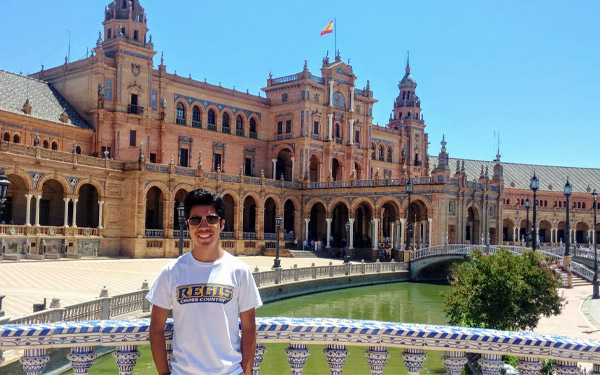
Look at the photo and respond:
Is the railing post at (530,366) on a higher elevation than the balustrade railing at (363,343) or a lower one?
lower

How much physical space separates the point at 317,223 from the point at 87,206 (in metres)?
23.1

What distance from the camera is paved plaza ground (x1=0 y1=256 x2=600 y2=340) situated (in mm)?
19766

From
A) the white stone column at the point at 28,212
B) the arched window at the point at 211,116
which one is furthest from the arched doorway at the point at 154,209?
→ the white stone column at the point at 28,212

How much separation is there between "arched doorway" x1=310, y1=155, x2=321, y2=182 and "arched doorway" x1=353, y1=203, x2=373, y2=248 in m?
5.40

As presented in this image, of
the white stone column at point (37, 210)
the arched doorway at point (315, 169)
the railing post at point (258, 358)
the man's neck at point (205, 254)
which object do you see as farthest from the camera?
the arched doorway at point (315, 169)

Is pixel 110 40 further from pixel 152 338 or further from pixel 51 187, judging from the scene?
pixel 152 338

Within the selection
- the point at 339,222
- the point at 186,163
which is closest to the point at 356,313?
the point at 186,163

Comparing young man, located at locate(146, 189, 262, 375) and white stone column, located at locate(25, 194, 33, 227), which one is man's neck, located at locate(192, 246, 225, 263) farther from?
white stone column, located at locate(25, 194, 33, 227)

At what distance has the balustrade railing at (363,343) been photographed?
4.72 metres

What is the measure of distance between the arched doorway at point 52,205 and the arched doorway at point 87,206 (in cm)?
214

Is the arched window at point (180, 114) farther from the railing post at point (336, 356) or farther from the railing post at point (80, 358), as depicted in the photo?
the railing post at point (336, 356)

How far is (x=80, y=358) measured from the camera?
15.7 feet

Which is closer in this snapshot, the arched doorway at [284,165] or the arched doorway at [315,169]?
the arched doorway at [284,165]

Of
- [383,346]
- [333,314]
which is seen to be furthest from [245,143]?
[383,346]
